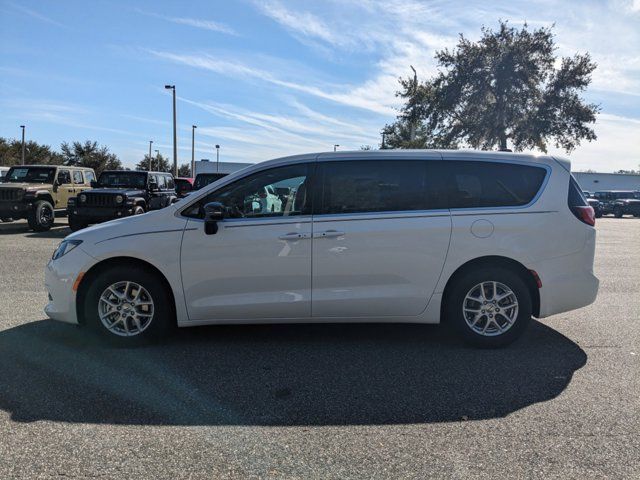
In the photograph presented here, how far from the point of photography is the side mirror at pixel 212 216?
461 cm

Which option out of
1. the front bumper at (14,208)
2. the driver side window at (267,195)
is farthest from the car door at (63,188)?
the driver side window at (267,195)

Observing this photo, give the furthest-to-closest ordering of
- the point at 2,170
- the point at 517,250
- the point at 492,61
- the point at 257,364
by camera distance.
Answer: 1. the point at 492,61
2. the point at 2,170
3. the point at 517,250
4. the point at 257,364

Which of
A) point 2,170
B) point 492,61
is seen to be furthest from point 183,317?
point 492,61

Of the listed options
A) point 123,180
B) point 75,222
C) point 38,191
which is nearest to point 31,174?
point 38,191

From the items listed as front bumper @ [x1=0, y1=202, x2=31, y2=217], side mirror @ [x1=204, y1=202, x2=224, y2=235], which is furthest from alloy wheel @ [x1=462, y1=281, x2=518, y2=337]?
front bumper @ [x1=0, y1=202, x2=31, y2=217]

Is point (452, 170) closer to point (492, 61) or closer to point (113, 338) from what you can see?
point (113, 338)

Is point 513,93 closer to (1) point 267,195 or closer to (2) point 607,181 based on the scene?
(1) point 267,195

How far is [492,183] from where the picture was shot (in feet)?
16.1

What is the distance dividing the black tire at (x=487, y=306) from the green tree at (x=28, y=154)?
189 feet

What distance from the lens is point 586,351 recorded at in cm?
489

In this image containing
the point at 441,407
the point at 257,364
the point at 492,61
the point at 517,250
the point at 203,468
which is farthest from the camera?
the point at 492,61

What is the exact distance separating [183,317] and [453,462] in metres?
2.72

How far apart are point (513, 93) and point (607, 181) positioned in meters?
51.9

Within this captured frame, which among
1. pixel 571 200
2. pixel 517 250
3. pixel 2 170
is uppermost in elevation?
pixel 2 170
